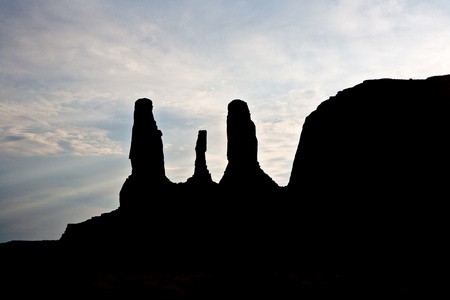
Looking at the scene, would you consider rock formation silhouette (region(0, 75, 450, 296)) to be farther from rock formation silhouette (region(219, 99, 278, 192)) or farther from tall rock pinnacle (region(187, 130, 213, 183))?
tall rock pinnacle (region(187, 130, 213, 183))

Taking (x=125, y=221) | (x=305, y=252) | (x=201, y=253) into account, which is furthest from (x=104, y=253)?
(x=305, y=252)

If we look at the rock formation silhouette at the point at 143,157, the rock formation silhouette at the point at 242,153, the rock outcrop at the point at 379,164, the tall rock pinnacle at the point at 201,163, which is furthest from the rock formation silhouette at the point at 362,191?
the tall rock pinnacle at the point at 201,163

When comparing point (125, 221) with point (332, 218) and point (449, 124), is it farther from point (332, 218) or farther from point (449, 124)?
point (449, 124)

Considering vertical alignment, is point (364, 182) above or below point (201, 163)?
below

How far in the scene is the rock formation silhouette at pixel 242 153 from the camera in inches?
1790

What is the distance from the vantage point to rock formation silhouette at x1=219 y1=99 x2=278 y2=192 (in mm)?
45469

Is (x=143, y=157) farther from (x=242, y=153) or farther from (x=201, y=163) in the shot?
(x=201, y=163)

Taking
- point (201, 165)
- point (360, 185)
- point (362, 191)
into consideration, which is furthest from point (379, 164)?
point (201, 165)

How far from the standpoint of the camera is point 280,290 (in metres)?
9.16

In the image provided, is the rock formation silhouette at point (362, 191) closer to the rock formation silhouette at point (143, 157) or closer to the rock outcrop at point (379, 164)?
the rock outcrop at point (379, 164)

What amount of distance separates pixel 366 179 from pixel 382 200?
4.96 feet

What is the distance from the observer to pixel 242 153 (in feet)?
151

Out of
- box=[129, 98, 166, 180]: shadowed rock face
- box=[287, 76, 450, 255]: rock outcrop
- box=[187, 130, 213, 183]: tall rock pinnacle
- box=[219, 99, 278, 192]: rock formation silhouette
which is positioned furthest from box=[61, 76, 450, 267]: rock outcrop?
box=[187, 130, 213, 183]: tall rock pinnacle

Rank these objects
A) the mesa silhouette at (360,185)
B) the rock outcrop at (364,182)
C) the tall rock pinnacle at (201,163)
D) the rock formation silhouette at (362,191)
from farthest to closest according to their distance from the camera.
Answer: the tall rock pinnacle at (201,163)
the mesa silhouette at (360,185)
the rock outcrop at (364,182)
the rock formation silhouette at (362,191)
